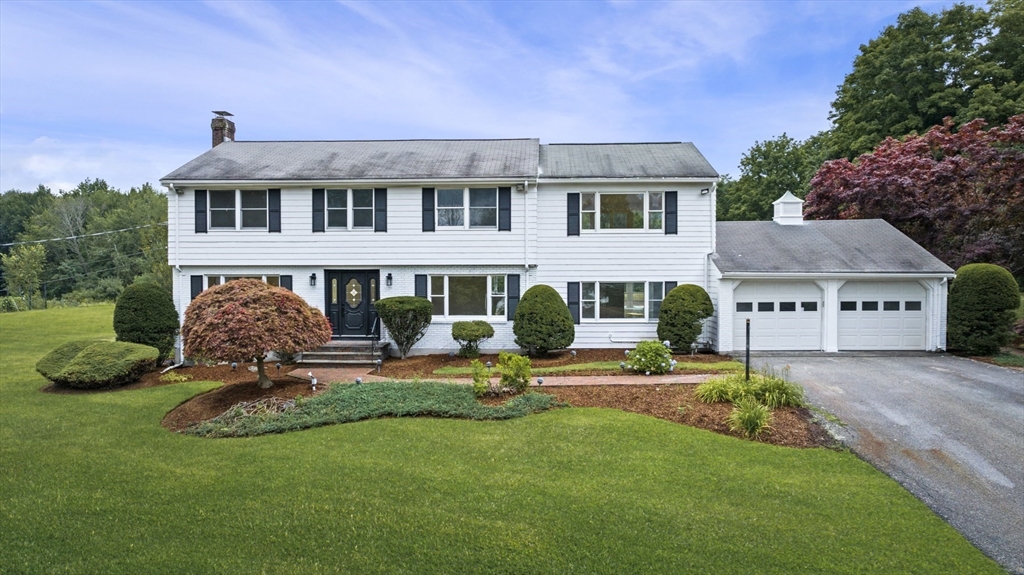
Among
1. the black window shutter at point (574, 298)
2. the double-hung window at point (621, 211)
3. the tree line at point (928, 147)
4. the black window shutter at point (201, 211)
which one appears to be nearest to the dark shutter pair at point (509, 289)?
the black window shutter at point (574, 298)

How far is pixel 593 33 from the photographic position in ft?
51.4

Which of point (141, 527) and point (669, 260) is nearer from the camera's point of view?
point (141, 527)

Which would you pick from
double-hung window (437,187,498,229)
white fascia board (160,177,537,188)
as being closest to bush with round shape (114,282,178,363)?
white fascia board (160,177,537,188)

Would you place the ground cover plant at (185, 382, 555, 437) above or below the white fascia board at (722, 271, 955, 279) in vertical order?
below

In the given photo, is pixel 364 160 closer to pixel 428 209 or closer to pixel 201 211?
pixel 428 209

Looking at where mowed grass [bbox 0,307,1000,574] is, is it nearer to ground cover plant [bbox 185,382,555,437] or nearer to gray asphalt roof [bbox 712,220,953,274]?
ground cover plant [bbox 185,382,555,437]

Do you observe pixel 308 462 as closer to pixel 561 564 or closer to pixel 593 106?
pixel 561 564

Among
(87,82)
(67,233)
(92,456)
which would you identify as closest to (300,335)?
(92,456)

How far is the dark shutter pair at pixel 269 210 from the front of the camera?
14.3 meters

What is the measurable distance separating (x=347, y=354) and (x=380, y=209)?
4.14 metres

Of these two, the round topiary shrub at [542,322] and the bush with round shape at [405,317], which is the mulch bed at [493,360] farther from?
the bush with round shape at [405,317]

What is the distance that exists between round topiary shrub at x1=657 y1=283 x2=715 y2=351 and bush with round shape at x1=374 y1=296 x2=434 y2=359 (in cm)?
645

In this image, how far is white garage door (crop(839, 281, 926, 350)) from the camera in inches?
554

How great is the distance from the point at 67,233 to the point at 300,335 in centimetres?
6159
